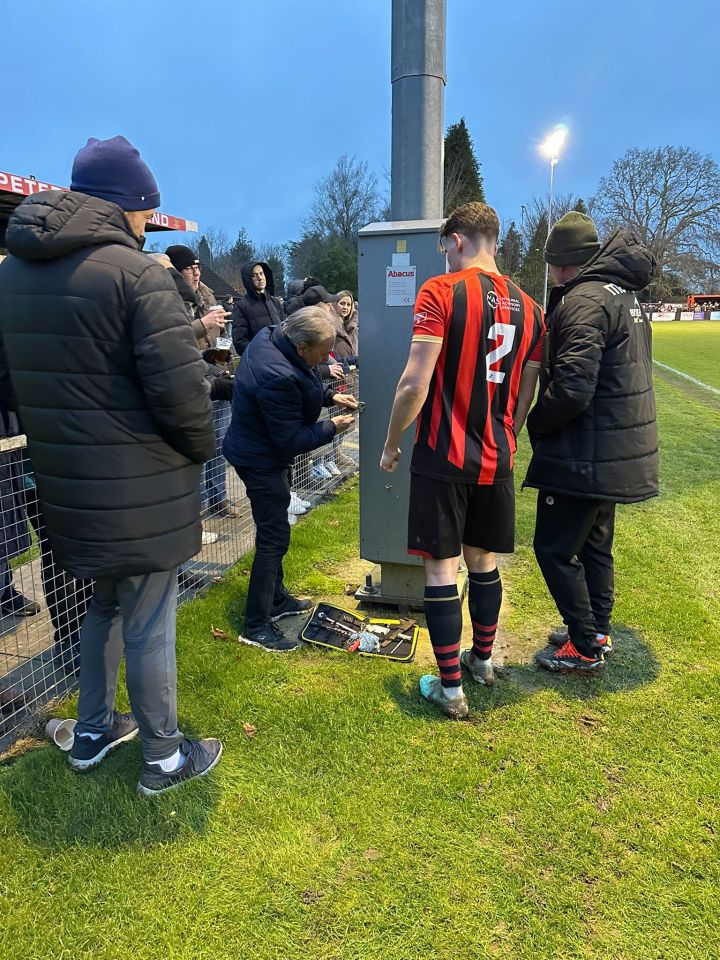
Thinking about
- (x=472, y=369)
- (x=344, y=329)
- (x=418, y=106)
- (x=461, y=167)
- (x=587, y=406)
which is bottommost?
(x=587, y=406)

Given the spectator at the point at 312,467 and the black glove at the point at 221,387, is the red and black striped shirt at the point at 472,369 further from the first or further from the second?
the spectator at the point at 312,467

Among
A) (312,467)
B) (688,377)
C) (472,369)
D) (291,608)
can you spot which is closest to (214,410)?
(291,608)

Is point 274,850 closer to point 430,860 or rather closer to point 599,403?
point 430,860

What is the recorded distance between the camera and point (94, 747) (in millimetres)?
2586

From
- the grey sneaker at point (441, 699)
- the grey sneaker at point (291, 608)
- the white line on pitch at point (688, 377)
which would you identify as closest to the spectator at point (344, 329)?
the grey sneaker at point (291, 608)

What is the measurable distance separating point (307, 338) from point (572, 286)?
1.29 m

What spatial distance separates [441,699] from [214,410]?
8.73 feet

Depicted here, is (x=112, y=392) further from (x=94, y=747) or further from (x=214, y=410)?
(x=214, y=410)

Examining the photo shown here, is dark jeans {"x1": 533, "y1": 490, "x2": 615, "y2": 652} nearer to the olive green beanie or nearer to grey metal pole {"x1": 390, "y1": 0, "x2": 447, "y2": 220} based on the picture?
the olive green beanie

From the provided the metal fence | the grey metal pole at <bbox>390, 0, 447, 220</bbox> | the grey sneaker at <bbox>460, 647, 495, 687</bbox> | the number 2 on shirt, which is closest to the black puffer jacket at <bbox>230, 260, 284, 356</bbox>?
the metal fence

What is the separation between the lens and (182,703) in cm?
303

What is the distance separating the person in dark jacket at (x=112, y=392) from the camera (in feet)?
6.47

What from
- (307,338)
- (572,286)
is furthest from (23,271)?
(572,286)

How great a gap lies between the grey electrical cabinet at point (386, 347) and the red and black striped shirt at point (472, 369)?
35.4 inches
